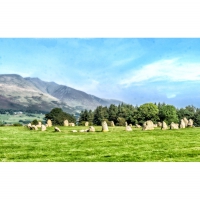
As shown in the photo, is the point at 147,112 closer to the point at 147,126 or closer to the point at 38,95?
the point at 147,126

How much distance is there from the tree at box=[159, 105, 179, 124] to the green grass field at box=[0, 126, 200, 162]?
2.61ft

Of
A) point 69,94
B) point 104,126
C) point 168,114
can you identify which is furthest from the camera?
point 168,114

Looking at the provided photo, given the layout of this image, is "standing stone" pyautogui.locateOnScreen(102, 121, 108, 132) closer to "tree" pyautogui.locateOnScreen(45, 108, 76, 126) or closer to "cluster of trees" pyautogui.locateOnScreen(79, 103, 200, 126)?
"cluster of trees" pyautogui.locateOnScreen(79, 103, 200, 126)

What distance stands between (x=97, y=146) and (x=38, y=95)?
245 centimetres

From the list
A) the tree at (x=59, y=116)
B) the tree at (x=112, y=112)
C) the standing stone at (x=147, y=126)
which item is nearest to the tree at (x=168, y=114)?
the standing stone at (x=147, y=126)

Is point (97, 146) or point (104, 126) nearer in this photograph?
point (97, 146)

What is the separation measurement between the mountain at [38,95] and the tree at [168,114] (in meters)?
1.79

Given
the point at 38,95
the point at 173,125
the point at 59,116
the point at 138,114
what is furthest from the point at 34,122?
the point at 173,125

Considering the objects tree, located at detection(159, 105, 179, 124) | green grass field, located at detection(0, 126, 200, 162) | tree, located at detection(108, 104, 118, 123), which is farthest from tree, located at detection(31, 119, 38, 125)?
tree, located at detection(159, 105, 179, 124)

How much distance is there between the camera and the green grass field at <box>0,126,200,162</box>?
25.0ft

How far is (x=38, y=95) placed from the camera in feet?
30.6

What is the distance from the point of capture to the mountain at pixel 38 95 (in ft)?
30.0
